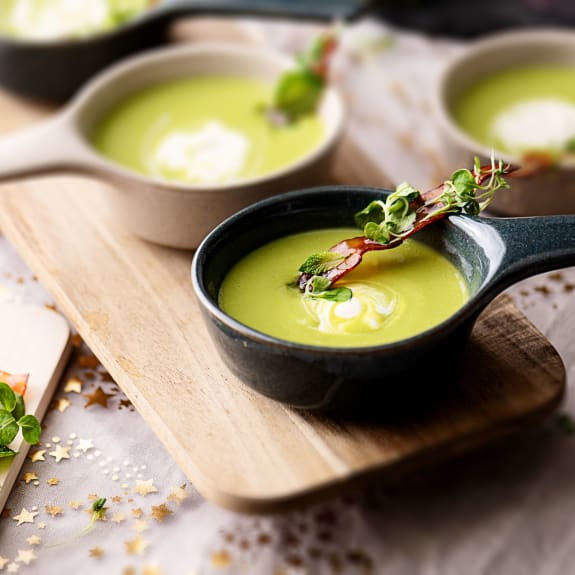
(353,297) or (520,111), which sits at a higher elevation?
(353,297)

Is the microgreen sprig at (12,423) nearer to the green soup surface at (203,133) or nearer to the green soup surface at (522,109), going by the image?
the green soup surface at (203,133)

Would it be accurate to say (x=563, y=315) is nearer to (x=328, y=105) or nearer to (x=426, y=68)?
(x=328, y=105)

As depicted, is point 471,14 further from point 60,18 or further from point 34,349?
point 34,349

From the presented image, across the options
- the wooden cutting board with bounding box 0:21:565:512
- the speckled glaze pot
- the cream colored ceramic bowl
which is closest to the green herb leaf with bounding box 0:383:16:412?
the wooden cutting board with bounding box 0:21:565:512

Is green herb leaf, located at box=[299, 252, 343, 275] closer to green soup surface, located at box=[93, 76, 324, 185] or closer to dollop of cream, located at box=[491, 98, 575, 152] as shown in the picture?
green soup surface, located at box=[93, 76, 324, 185]

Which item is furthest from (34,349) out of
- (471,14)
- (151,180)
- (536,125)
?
(471,14)

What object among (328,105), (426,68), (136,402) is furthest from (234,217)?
(426,68)
